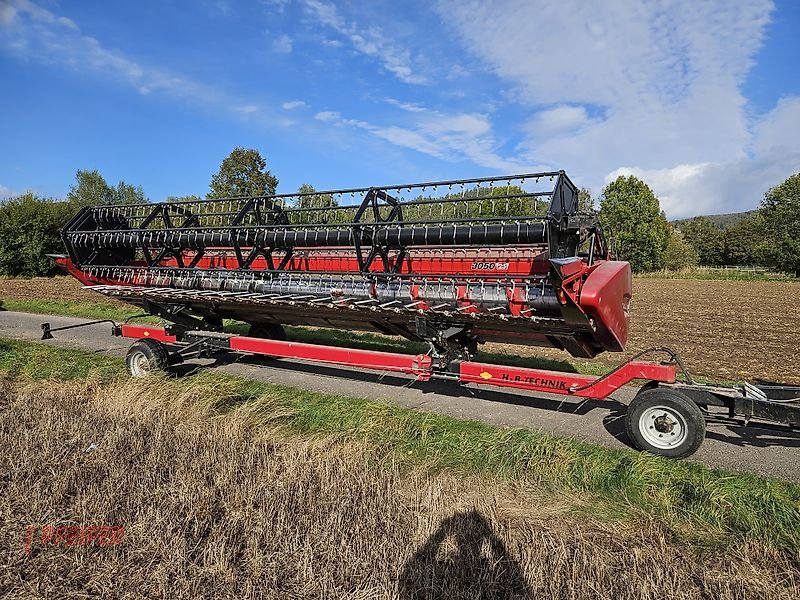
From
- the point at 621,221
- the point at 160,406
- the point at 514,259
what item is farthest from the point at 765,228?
the point at 160,406

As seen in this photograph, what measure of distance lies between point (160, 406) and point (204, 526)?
2.89 metres

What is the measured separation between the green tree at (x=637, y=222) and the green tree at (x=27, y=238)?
49.6 meters

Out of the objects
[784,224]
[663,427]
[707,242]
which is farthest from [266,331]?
[707,242]

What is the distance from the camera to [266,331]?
1020 cm

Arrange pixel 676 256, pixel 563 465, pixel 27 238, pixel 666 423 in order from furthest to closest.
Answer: pixel 676 256 → pixel 27 238 → pixel 666 423 → pixel 563 465

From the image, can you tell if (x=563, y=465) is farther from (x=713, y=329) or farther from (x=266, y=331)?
(x=713, y=329)

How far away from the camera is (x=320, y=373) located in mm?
8438

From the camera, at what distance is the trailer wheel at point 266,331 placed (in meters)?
9.94

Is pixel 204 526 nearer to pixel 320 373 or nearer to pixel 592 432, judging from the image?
pixel 592 432

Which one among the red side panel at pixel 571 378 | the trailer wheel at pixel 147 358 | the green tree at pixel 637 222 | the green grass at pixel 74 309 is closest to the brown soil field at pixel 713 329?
the green grass at pixel 74 309

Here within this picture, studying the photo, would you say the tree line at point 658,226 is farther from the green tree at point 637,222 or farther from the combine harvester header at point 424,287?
the combine harvester header at point 424,287

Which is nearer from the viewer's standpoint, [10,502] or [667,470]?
[10,502]

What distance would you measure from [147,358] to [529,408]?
5.81 m

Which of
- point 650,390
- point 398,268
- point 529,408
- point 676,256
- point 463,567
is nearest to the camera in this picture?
point 463,567
